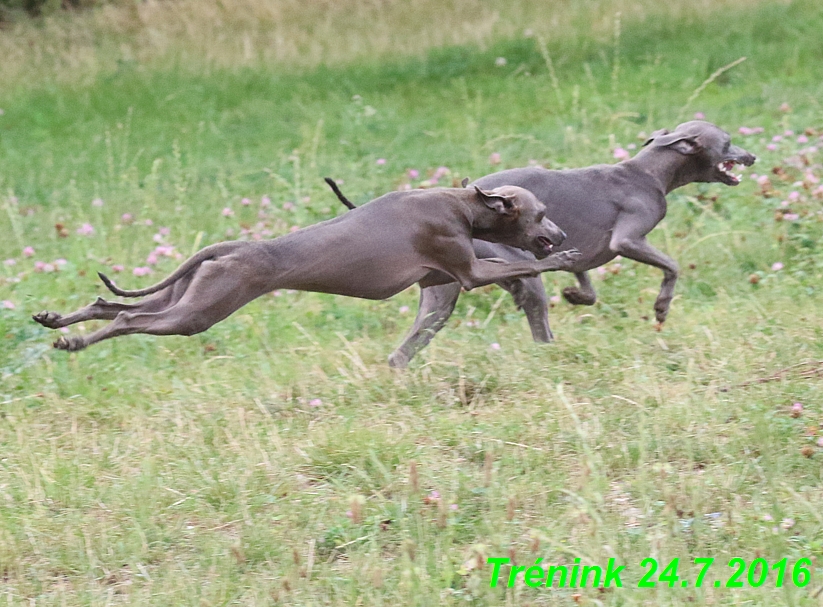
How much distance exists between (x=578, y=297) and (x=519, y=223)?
94 cm

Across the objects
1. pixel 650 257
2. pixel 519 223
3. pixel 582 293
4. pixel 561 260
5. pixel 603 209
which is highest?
pixel 519 223

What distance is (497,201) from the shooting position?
5398mm

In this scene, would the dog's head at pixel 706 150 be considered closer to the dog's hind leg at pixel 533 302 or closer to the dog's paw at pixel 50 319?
the dog's hind leg at pixel 533 302

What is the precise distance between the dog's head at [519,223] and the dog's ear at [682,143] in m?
1.03

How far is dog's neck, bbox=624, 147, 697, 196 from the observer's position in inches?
248

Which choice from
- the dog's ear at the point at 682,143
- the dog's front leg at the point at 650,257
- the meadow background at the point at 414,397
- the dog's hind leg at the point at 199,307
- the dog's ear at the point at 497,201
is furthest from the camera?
the dog's ear at the point at 682,143

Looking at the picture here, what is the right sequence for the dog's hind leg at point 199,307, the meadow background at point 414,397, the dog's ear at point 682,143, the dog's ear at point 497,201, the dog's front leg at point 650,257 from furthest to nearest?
the dog's ear at point 682,143 → the dog's front leg at point 650,257 → the dog's ear at point 497,201 → the dog's hind leg at point 199,307 → the meadow background at point 414,397

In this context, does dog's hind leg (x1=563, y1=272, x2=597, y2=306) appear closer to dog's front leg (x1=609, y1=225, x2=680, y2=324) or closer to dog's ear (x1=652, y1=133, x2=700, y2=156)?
dog's front leg (x1=609, y1=225, x2=680, y2=324)

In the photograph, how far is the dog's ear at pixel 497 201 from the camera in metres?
5.38

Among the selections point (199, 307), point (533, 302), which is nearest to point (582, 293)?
point (533, 302)

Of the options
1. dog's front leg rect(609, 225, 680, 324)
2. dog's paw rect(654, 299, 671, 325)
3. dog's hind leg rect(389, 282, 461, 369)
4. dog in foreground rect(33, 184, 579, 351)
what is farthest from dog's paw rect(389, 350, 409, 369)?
dog's paw rect(654, 299, 671, 325)

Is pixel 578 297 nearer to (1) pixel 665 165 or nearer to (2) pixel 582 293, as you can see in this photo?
(2) pixel 582 293

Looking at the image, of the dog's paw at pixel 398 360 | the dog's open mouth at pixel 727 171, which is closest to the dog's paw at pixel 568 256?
the dog's paw at pixel 398 360

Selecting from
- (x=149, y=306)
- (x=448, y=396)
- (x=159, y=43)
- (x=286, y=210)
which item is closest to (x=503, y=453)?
(x=448, y=396)
